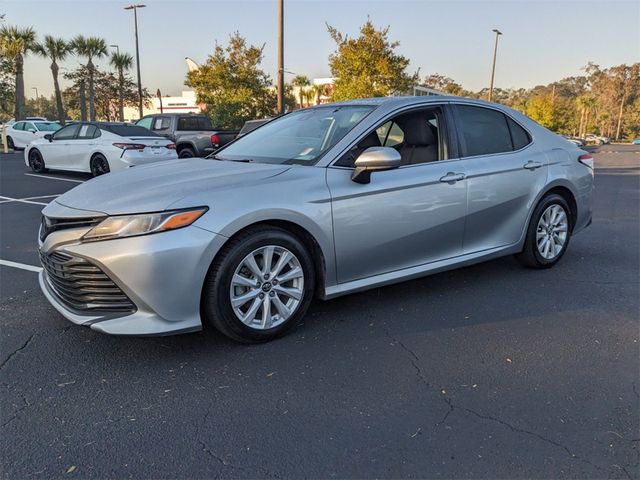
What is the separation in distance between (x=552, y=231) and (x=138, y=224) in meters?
3.86

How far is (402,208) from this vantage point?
3.74 metres

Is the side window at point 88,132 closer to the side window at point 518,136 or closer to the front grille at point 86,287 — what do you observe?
the front grille at point 86,287

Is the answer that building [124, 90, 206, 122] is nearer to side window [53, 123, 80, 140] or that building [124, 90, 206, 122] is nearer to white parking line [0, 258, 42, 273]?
side window [53, 123, 80, 140]

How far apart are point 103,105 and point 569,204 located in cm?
5541

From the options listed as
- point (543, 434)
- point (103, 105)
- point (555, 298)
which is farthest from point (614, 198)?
point (103, 105)

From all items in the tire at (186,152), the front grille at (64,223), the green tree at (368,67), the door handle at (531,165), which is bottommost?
the tire at (186,152)

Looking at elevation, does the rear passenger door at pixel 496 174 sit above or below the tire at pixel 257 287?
above

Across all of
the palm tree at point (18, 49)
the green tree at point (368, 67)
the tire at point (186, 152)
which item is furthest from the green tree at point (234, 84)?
the palm tree at point (18, 49)

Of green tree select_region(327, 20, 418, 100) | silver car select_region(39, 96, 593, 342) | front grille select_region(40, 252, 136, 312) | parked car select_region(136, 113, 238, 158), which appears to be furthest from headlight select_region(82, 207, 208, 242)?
green tree select_region(327, 20, 418, 100)

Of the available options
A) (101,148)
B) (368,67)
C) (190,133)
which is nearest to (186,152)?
(190,133)

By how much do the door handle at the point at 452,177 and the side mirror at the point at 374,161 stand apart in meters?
0.68

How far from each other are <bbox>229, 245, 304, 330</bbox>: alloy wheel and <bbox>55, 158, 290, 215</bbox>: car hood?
478 mm

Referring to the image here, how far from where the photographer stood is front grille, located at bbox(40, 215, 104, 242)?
299 cm

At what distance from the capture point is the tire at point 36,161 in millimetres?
13242
